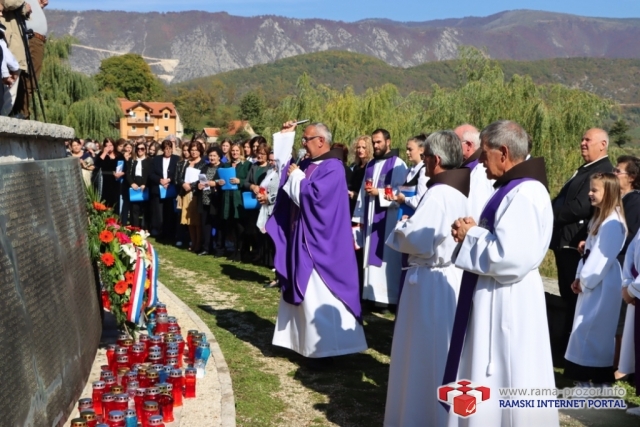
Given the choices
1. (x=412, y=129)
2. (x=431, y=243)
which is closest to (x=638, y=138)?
(x=412, y=129)

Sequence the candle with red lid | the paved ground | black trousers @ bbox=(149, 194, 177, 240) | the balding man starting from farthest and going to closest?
1. black trousers @ bbox=(149, 194, 177, 240)
2. the candle with red lid
3. the balding man
4. the paved ground

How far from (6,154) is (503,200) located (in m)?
2.91

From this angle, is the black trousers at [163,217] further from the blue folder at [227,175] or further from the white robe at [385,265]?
the white robe at [385,265]

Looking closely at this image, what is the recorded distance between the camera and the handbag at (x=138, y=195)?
51.2 ft

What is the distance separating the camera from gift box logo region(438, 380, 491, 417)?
4633 mm

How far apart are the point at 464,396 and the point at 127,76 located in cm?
9892

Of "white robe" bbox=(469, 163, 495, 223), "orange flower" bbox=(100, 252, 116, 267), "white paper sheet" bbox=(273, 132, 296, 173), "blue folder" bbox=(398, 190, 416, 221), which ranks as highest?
"white paper sheet" bbox=(273, 132, 296, 173)

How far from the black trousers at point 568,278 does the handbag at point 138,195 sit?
9702 mm

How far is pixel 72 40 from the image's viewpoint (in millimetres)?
37062

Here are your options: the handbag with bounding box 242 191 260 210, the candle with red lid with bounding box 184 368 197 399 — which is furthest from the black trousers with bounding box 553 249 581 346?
the handbag with bounding box 242 191 260 210

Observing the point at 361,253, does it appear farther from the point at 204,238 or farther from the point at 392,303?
the point at 204,238

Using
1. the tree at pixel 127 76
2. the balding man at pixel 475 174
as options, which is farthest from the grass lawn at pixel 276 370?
the tree at pixel 127 76

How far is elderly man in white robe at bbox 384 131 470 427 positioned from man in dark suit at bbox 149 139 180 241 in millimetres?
10202

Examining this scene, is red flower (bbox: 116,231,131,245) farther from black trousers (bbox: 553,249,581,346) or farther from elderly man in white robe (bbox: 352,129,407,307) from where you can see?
black trousers (bbox: 553,249,581,346)
